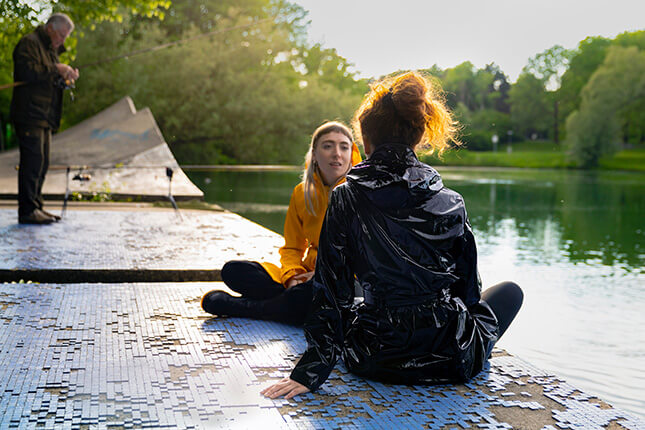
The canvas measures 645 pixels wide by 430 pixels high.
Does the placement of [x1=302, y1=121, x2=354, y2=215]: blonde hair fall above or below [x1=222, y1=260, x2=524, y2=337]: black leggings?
above

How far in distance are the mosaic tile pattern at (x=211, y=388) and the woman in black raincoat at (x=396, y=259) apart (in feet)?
0.38

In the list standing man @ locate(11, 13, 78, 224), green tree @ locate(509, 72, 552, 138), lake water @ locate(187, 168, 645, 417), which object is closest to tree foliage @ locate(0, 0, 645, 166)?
lake water @ locate(187, 168, 645, 417)

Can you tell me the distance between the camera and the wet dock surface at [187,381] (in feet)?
5.65

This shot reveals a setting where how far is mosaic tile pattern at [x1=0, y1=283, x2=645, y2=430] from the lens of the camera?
171 centimetres

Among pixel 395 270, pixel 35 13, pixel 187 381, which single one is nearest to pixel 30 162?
pixel 187 381

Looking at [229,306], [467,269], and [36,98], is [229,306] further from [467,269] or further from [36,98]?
[36,98]

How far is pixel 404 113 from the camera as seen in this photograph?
191 cm

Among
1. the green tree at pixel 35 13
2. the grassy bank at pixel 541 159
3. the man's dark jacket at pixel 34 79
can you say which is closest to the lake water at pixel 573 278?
the green tree at pixel 35 13

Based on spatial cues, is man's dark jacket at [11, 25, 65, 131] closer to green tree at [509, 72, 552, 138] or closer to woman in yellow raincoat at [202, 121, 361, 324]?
woman in yellow raincoat at [202, 121, 361, 324]

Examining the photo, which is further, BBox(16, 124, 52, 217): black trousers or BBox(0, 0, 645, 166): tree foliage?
BBox(0, 0, 645, 166): tree foliage

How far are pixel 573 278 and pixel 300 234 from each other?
13.2ft

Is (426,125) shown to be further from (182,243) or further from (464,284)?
(182,243)

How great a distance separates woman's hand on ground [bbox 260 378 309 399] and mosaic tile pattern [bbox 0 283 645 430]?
2 centimetres

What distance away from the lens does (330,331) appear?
6.15ft
